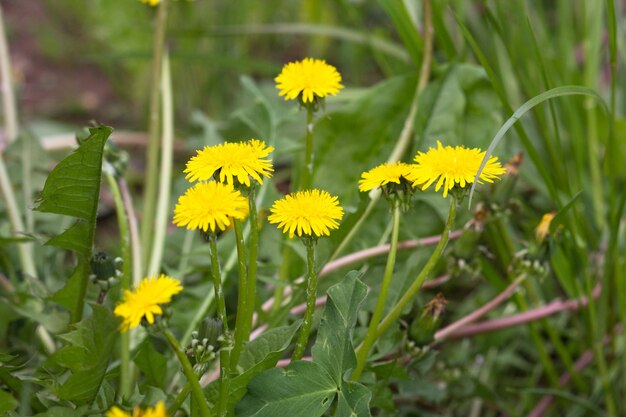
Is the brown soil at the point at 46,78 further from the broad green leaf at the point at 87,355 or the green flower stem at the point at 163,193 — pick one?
the broad green leaf at the point at 87,355

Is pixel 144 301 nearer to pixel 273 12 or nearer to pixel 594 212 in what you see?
pixel 594 212

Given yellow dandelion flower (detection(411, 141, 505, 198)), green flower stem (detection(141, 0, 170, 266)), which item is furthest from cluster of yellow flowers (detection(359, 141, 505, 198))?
green flower stem (detection(141, 0, 170, 266))

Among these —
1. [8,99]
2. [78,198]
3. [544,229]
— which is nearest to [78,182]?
[78,198]

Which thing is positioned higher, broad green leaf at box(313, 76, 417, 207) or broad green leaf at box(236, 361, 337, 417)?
broad green leaf at box(313, 76, 417, 207)

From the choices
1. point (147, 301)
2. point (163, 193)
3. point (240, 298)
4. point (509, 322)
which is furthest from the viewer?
point (163, 193)

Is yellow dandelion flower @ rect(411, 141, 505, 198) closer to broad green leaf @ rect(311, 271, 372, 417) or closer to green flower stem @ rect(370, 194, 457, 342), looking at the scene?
green flower stem @ rect(370, 194, 457, 342)

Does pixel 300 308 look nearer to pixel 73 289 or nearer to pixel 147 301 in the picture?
pixel 73 289

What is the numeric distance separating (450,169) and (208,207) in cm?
25

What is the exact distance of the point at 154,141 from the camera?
1.33 meters

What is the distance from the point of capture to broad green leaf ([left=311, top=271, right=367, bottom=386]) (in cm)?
80

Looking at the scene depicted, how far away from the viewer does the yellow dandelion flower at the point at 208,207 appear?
0.73 m

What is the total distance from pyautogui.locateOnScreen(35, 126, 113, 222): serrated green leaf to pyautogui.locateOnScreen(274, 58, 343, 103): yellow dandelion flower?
0.21 meters

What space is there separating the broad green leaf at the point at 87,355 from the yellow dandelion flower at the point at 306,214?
20cm

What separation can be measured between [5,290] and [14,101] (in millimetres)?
492
